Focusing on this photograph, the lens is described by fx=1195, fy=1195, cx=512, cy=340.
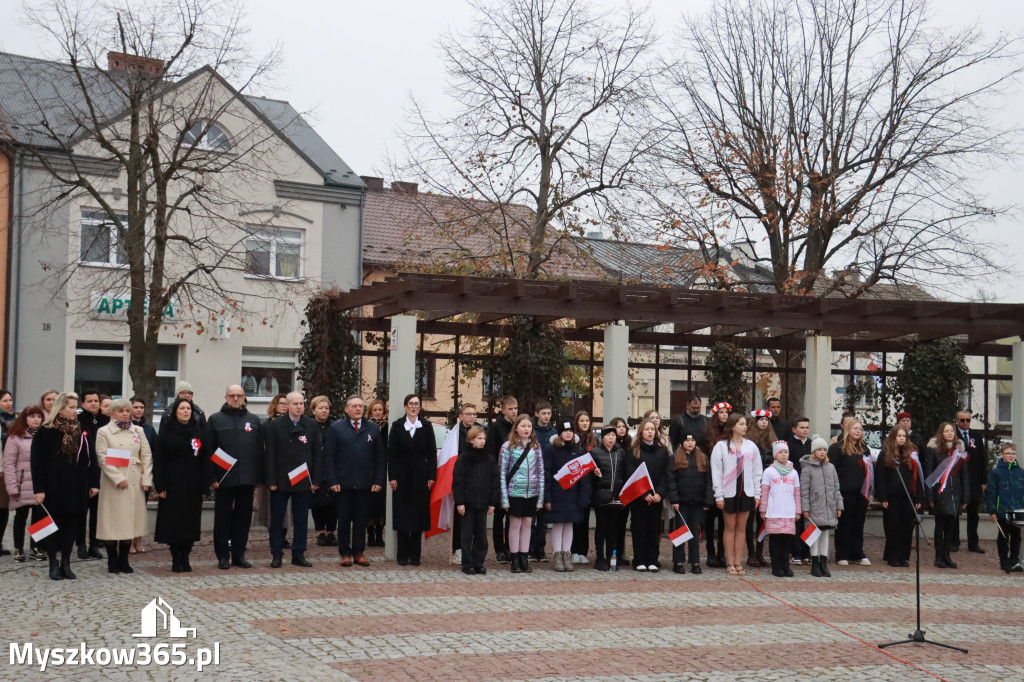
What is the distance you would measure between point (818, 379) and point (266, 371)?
1734 centimetres

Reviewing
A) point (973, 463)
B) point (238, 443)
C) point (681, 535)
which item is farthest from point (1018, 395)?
point (238, 443)

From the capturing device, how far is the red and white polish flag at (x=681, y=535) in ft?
43.3

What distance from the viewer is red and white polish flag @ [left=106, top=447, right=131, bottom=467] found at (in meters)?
11.9

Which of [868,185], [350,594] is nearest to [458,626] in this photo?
[350,594]

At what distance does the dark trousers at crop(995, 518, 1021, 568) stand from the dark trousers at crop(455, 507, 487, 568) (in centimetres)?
653

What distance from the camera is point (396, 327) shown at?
47.2 feet

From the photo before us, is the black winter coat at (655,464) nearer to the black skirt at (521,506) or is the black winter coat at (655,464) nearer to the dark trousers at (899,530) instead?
the black skirt at (521,506)

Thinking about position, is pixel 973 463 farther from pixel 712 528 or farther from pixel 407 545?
pixel 407 545

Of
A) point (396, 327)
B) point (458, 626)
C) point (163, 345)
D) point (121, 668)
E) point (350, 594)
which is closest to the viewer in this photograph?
point (121, 668)

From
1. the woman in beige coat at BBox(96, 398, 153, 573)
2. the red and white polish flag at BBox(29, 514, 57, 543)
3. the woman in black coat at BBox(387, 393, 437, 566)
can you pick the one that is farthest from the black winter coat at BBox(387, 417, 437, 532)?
the red and white polish flag at BBox(29, 514, 57, 543)

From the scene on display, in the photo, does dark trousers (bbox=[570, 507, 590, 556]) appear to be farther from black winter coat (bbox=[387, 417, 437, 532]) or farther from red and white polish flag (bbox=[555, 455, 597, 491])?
black winter coat (bbox=[387, 417, 437, 532])

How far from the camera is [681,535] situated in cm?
1321

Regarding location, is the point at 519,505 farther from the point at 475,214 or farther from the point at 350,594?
the point at 475,214

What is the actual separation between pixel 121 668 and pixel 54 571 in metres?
4.06
